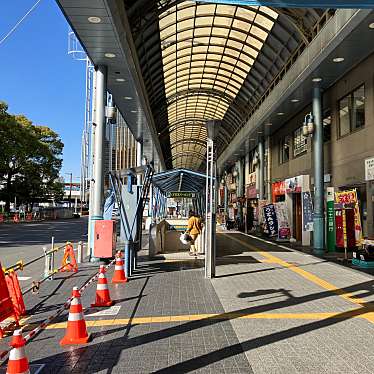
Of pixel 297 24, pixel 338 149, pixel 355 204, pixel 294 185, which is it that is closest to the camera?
pixel 355 204

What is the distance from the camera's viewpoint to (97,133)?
44.3 feet

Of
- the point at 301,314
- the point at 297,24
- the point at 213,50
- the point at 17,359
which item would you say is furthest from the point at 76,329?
the point at 213,50

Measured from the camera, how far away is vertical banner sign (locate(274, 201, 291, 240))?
20859 mm

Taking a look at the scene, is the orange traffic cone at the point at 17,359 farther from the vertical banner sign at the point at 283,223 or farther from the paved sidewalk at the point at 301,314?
the vertical banner sign at the point at 283,223

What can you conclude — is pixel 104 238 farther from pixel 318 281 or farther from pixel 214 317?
pixel 214 317

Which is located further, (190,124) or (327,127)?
(190,124)

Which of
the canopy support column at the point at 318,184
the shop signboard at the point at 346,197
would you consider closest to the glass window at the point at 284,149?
the canopy support column at the point at 318,184

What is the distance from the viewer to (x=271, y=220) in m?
21.7

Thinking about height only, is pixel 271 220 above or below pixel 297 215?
below

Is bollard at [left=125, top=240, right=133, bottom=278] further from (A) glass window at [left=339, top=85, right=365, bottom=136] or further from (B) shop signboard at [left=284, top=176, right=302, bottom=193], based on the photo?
(B) shop signboard at [left=284, top=176, right=302, bottom=193]

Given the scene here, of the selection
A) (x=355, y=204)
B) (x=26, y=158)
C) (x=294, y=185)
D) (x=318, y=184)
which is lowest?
(x=355, y=204)

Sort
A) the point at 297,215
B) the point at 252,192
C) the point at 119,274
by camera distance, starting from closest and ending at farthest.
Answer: the point at 119,274 → the point at 297,215 → the point at 252,192

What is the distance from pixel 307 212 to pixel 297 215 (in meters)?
4.26

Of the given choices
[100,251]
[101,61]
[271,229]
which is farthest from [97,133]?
[271,229]
